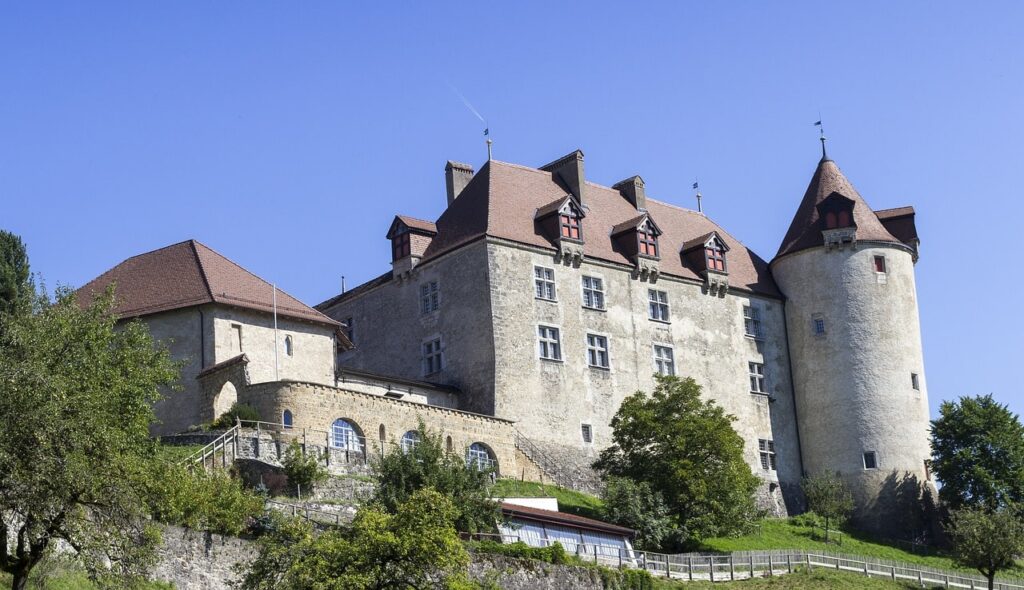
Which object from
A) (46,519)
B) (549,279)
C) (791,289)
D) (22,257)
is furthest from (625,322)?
(46,519)

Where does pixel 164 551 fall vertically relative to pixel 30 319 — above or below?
below

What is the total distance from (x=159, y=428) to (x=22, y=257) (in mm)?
7587

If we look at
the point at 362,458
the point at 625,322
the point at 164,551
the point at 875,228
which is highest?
the point at 875,228

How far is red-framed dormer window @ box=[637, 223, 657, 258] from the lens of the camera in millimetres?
69312

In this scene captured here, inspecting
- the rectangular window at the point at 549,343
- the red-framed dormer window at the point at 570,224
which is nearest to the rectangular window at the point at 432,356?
the rectangular window at the point at 549,343

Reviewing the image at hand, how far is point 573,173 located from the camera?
71.6 metres

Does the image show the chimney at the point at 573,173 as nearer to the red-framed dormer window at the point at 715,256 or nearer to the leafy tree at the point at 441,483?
the red-framed dormer window at the point at 715,256

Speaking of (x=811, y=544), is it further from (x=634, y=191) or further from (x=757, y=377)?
(x=634, y=191)

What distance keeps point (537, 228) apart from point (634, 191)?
927cm

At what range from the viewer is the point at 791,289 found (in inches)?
2923

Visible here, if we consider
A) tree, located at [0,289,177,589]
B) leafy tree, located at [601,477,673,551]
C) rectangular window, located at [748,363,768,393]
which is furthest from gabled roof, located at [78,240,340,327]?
tree, located at [0,289,177,589]

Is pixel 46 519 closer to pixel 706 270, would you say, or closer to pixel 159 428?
pixel 159 428

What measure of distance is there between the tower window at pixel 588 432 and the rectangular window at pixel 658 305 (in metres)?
6.68

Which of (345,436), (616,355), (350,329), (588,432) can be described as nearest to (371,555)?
(345,436)
